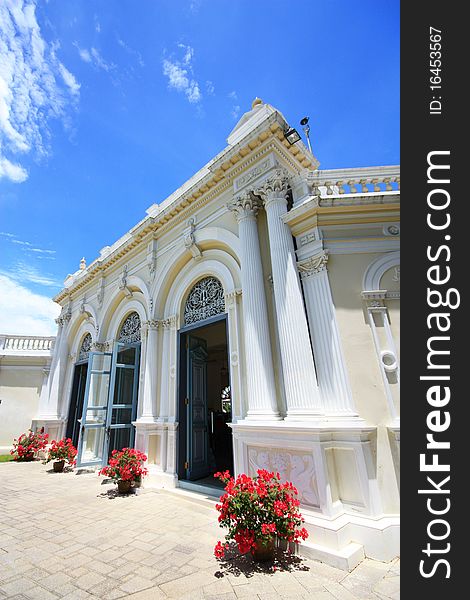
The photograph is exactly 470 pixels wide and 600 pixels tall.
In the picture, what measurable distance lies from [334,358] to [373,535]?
1777 mm

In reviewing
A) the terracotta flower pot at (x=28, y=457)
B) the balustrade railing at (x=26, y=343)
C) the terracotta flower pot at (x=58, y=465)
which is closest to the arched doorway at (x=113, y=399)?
the terracotta flower pot at (x=58, y=465)

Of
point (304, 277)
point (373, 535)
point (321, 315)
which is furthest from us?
point (304, 277)

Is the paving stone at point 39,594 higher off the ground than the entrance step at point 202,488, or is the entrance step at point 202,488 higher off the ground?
the paving stone at point 39,594

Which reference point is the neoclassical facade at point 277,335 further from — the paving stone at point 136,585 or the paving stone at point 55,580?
the paving stone at point 55,580

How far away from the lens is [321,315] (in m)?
3.84

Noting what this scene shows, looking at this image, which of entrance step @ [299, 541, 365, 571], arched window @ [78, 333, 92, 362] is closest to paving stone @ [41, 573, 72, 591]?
entrance step @ [299, 541, 365, 571]

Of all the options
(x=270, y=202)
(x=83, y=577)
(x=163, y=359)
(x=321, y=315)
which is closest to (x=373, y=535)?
(x=321, y=315)

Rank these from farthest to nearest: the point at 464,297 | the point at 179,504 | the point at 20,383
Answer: the point at 20,383 → the point at 179,504 → the point at 464,297

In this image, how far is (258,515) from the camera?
2.62 meters

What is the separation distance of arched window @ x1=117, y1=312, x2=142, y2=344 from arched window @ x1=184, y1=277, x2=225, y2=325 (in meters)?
2.14

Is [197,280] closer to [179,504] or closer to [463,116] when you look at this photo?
[179,504]

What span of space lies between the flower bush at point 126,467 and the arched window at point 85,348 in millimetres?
5398

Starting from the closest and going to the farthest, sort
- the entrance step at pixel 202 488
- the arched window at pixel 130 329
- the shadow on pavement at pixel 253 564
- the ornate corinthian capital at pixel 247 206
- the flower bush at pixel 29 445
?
1. the shadow on pavement at pixel 253 564
2. the entrance step at pixel 202 488
3. the ornate corinthian capital at pixel 247 206
4. the arched window at pixel 130 329
5. the flower bush at pixel 29 445

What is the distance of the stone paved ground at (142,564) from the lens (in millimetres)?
2226
